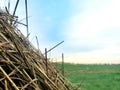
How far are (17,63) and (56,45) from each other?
855mm

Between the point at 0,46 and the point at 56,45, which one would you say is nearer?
the point at 0,46

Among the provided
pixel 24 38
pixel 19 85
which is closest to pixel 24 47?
pixel 24 38

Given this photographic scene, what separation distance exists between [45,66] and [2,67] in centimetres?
68

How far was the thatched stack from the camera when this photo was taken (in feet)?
13.9

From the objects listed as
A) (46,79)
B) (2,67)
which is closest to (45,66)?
(46,79)

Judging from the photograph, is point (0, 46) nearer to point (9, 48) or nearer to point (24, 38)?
point (9, 48)

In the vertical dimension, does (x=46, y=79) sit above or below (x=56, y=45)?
below

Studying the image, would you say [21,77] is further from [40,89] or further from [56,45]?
[56,45]

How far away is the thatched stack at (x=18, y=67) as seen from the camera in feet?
13.9

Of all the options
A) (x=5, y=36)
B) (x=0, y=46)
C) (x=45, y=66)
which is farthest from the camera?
(x=45, y=66)

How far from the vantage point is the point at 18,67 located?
4.32m

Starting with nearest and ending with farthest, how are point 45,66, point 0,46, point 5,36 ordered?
point 0,46 < point 5,36 < point 45,66

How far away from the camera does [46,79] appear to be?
179 inches

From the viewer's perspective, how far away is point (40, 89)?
4.42 metres
